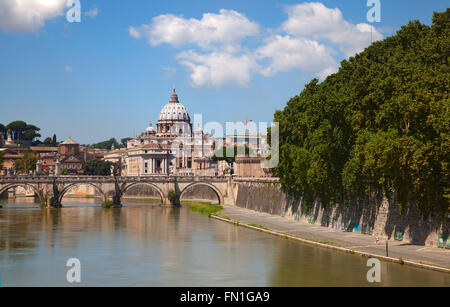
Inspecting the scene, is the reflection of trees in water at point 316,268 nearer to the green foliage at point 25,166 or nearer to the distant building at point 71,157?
the green foliage at point 25,166

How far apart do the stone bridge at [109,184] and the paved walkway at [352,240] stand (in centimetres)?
A: 2695

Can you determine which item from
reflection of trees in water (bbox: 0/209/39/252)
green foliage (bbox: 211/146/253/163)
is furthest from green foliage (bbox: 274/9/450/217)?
green foliage (bbox: 211/146/253/163)

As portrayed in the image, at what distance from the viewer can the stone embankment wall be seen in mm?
37750

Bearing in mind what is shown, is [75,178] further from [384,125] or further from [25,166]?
[25,166]

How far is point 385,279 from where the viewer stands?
31.0m

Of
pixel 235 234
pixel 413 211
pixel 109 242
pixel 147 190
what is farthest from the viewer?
pixel 147 190

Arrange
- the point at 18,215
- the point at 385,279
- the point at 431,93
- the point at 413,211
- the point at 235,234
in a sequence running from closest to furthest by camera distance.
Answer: the point at 385,279 < the point at 431,93 < the point at 413,211 < the point at 235,234 < the point at 18,215

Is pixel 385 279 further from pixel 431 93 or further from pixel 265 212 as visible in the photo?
pixel 265 212

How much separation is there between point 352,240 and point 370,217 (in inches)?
113

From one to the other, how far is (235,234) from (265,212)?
20.9m

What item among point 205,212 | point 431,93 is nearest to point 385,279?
point 431,93

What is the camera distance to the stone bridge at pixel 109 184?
3376 inches

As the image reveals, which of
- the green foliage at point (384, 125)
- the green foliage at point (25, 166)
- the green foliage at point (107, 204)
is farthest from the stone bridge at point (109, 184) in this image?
the green foliage at point (25, 166)
